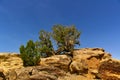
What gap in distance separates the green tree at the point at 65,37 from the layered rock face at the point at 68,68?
9.27ft

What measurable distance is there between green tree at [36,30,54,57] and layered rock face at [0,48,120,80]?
19.5ft

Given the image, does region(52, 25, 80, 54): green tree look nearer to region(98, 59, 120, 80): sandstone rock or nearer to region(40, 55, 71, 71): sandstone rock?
region(40, 55, 71, 71): sandstone rock

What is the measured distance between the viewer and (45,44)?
188 ft

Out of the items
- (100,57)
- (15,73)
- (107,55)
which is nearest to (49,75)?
(15,73)

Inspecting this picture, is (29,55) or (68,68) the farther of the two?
(29,55)

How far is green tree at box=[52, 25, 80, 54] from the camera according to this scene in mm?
55700

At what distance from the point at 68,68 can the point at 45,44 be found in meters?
12.5

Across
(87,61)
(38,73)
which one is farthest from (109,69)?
(38,73)

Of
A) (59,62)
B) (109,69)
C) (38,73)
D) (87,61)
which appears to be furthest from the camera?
(87,61)

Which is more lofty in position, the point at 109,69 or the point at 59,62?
the point at 59,62

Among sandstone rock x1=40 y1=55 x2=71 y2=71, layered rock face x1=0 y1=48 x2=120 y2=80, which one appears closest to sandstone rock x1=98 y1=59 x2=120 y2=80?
layered rock face x1=0 y1=48 x2=120 y2=80

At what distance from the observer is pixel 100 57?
50.2 metres

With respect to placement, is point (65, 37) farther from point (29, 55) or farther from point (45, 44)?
point (29, 55)

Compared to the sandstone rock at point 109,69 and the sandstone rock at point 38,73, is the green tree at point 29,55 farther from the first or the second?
the sandstone rock at point 109,69
